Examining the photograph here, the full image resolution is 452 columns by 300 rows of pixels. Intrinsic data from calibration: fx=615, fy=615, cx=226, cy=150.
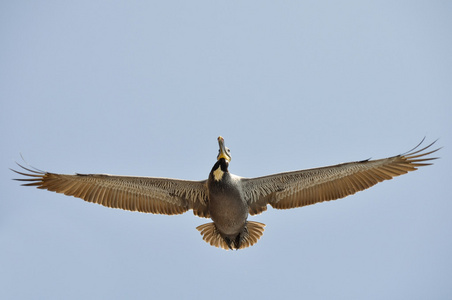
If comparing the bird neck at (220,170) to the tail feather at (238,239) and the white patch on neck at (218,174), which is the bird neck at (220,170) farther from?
the tail feather at (238,239)

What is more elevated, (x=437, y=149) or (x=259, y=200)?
(x=437, y=149)

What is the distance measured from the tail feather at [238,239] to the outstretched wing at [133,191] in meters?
0.41

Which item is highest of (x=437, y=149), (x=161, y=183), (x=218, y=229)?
(x=437, y=149)

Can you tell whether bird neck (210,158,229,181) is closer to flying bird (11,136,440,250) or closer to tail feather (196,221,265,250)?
flying bird (11,136,440,250)

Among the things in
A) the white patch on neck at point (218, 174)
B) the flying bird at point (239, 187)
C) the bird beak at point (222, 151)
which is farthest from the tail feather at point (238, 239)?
the bird beak at point (222, 151)

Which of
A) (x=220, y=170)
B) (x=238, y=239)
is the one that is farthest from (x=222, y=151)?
(x=238, y=239)

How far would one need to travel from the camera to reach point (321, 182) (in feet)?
41.8

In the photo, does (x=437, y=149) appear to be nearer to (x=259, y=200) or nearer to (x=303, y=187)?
(x=303, y=187)

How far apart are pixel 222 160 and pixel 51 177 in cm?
363

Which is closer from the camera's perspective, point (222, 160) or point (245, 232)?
point (222, 160)

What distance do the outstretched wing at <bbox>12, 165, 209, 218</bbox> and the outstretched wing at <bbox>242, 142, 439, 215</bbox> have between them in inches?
44.1

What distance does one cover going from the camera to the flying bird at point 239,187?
12.4 m

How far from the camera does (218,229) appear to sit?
12.7 meters

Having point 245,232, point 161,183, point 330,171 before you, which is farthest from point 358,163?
point 161,183
